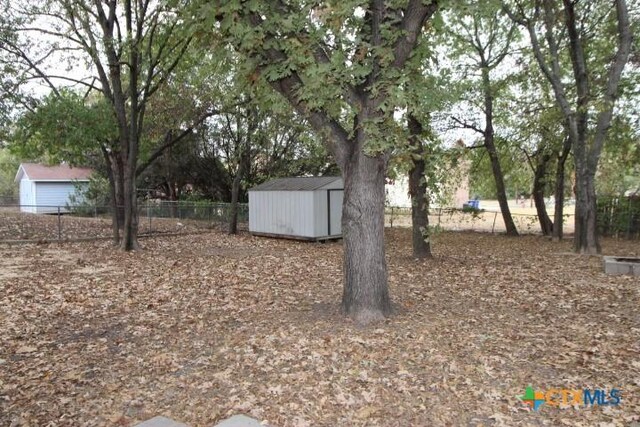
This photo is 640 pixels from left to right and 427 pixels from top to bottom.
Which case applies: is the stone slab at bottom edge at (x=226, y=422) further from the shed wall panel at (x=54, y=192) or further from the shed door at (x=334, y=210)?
the shed wall panel at (x=54, y=192)

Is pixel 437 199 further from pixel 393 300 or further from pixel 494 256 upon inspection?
pixel 494 256

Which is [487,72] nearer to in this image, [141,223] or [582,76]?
[582,76]

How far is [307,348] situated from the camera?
4496 millimetres

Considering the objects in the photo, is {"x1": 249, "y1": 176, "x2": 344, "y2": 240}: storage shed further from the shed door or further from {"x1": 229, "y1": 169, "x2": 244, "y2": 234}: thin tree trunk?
{"x1": 229, "y1": 169, "x2": 244, "y2": 234}: thin tree trunk

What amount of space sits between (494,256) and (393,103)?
7762 millimetres

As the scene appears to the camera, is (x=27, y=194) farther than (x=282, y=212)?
Yes

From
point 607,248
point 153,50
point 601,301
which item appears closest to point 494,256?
point 607,248

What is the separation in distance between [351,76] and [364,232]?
65.7 inches

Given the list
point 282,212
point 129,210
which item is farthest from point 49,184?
point 129,210

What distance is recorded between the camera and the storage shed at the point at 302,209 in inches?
559

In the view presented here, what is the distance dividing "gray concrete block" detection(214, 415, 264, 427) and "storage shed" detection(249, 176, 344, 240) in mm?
10930

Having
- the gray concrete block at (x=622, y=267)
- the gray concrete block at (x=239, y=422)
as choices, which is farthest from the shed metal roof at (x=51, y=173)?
the gray concrete block at (x=239, y=422)

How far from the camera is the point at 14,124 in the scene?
1098 centimetres

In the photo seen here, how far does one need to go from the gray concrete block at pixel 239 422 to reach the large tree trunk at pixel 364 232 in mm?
2108
